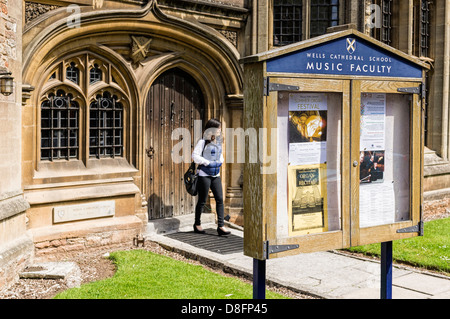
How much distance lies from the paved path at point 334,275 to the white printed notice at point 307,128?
2548mm

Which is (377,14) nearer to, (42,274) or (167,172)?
(167,172)

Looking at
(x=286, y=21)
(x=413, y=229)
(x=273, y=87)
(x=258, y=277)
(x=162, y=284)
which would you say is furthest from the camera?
(x=286, y=21)

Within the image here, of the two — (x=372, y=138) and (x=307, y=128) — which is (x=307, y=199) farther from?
(x=372, y=138)

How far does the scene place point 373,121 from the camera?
4.73 m

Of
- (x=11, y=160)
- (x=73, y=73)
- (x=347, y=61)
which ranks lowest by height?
(x=11, y=160)

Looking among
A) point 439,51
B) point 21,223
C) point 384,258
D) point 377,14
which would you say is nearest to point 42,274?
point 21,223

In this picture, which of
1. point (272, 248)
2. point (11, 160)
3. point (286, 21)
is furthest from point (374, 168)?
point (286, 21)

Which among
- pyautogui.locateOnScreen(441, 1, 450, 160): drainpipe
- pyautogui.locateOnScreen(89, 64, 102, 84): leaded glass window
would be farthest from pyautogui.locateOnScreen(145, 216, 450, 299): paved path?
pyautogui.locateOnScreen(441, 1, 450, 160): drainpipe

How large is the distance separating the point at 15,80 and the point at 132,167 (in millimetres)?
2567

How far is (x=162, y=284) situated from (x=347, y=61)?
133 inches

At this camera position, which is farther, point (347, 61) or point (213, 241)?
point (213, 241)

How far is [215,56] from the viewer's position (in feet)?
32.9

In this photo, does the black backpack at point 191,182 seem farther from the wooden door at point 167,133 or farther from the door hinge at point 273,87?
the door hinge at point 273,87

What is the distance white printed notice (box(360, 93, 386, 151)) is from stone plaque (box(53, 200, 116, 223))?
4976mm
